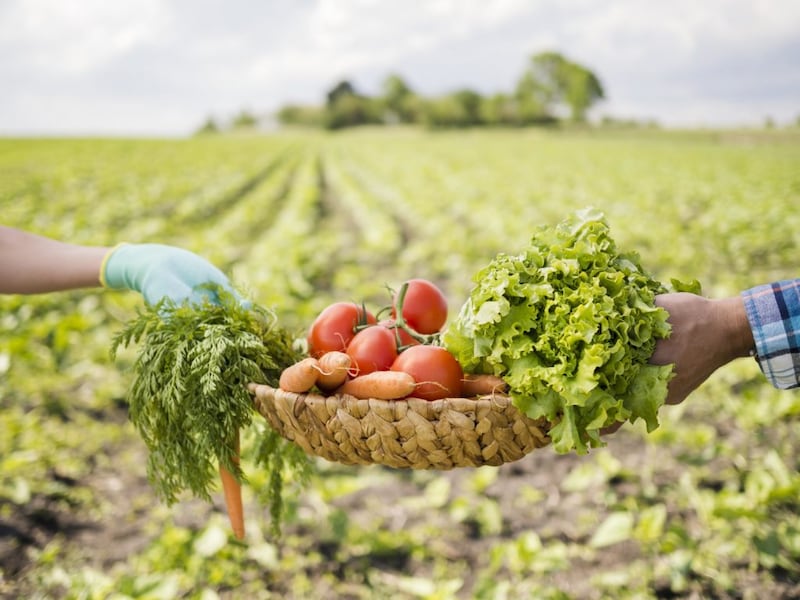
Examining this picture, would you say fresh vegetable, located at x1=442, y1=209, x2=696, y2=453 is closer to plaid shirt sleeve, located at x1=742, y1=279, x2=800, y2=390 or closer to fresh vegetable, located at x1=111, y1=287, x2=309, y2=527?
plaid shirt sleeve, located at x1=742, y1=279, x2=800, y2=390

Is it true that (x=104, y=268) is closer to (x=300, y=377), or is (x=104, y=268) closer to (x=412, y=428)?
(x=300, y=377)

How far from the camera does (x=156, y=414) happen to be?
2.40 metres

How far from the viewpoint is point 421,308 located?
2.79 metres

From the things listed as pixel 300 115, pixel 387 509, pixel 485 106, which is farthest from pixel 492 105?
pixel 387 509

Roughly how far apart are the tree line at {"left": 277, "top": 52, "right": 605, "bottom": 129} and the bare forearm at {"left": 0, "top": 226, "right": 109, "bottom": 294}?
3857 inches

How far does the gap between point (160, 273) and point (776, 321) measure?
2196mm

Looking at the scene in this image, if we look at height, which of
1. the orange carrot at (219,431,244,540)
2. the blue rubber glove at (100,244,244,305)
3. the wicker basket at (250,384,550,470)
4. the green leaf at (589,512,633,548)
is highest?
the blue rubber glove at (100,244,244,305)

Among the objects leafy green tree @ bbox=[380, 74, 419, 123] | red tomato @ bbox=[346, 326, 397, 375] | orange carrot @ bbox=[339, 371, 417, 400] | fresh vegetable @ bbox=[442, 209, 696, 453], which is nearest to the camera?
fresh vegetable @ bbox=[442, 209, 696, 453]

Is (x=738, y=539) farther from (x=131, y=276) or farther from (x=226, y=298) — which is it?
(x=131, y=276)

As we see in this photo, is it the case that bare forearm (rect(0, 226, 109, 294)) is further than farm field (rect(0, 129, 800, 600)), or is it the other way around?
farm field (rect(0, 129, 800, 600))

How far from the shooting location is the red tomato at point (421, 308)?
2791mm

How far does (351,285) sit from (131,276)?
595 centimetres

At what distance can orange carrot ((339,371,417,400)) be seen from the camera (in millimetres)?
2207

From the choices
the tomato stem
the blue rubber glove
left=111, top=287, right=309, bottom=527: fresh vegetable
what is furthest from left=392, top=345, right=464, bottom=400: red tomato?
the blue rubber glove
